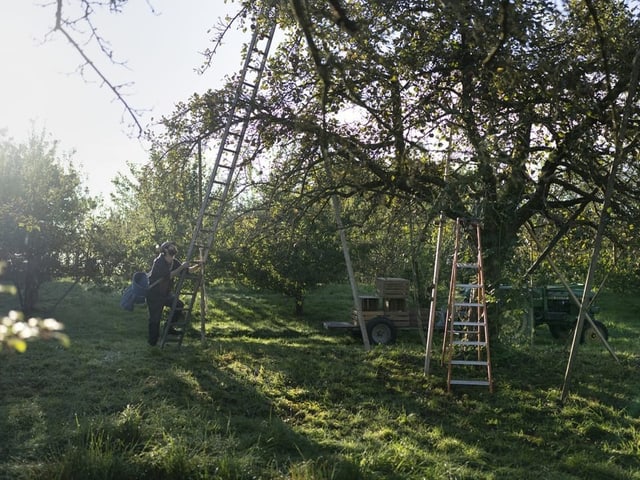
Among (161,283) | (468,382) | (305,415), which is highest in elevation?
(161,283)

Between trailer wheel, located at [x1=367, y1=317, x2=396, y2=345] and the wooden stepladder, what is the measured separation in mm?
3809

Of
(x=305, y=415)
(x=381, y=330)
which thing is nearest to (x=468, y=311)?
(x=305, y=415)

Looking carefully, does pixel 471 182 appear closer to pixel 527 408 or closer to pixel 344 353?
pixel 527 408

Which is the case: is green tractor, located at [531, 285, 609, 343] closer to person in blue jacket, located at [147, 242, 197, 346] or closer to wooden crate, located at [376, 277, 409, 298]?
wooden crate, located at [376, 277, 409, 298]

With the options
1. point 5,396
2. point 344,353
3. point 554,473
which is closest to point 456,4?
point 554,473

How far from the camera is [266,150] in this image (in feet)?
34.0

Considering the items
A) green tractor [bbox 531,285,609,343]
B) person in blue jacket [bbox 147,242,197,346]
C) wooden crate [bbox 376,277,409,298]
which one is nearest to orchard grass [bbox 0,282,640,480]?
person in blue jacket [bbox 147,242,197,346]

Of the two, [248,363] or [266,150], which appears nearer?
[248,363]

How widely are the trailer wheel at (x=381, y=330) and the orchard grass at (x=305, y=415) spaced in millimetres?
3279

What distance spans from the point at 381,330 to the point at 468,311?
4.96 meters

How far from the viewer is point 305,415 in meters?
7.32

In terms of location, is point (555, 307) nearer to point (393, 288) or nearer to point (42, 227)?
point (393, 288)

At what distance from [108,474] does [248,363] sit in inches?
181

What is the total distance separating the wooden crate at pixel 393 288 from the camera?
14.6 m
